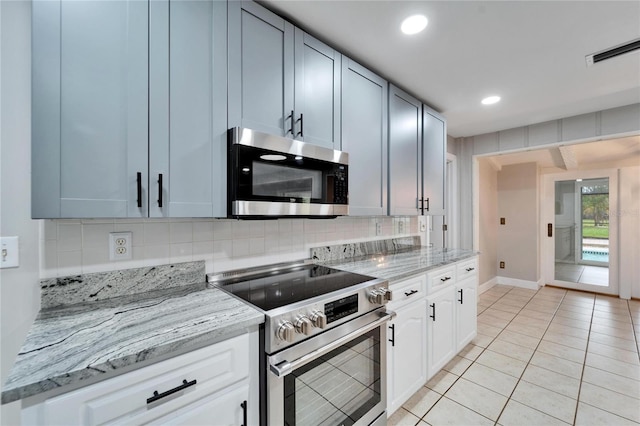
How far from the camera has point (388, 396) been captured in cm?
164

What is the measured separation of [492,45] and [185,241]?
2.27 meters

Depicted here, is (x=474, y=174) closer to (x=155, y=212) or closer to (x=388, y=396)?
(x=388, y=396)

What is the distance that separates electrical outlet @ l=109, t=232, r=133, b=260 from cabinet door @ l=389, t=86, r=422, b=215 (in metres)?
1.75

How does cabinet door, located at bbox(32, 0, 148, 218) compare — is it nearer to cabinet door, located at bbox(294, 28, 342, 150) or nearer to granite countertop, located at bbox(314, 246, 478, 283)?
cabinet door, located at bbox(294, 28, 342, 150)

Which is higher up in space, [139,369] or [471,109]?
[471,109]

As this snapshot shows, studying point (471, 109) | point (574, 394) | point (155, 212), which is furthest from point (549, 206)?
point (155, 212)

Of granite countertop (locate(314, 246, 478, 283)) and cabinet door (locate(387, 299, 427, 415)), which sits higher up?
granite countertop (locate(314, 246, 478, 283))

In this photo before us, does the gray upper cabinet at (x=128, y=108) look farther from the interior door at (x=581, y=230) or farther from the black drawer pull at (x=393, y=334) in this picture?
the interior door at (x=581, y=230)

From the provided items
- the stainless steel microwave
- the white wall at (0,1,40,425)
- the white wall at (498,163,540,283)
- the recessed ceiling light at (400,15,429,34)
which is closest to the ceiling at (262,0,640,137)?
the recessed ceiling light at (400,15,429,34)

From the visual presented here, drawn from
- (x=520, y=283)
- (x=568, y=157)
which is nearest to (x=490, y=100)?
(x=568, y=157)

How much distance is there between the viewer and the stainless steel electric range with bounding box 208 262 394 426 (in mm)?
1083

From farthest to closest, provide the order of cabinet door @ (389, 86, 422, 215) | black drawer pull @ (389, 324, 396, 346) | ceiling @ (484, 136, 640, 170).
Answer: ceiling @ (484, 136, 640, 170)
cabinet door @ (389, 86, 422, 215)
black drawer pull @ (389, 324, 396, 346)

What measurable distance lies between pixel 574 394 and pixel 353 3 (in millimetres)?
2988

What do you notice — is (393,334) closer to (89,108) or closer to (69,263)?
(69,263)
